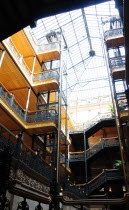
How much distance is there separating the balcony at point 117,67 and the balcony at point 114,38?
2.28 metres

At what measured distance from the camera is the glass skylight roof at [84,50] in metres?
21.9

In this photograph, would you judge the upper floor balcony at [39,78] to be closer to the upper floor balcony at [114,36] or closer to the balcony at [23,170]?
the upper floor balcony at [114,36]

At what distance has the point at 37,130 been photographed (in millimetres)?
14781

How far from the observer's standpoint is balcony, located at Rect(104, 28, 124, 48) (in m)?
18.5

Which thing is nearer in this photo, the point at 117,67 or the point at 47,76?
the point at 117,67

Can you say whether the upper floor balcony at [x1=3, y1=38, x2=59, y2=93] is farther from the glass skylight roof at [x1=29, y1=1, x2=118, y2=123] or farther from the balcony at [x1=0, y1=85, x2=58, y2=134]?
the glass skylight roof at [x1=29, y1=1, x2=118, y2=123]

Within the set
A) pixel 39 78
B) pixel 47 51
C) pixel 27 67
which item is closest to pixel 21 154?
pixel 27 67

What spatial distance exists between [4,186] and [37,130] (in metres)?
12.6

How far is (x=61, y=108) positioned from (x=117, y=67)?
6906mm

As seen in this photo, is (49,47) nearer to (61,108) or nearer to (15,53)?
(15,53)

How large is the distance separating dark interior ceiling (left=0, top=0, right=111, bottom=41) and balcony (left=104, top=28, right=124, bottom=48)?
16790 mm

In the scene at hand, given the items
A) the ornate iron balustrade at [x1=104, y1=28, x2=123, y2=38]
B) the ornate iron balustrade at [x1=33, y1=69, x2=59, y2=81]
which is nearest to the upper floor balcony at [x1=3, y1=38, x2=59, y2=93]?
the ornate iron balustrade at [x1=33, y1=69, x2=59, y2=81]

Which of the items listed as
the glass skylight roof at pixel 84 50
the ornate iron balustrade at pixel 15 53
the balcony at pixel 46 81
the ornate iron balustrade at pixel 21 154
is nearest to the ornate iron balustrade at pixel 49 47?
the glass skylight roof at pixel 84 50

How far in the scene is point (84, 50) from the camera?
90.4 ft
